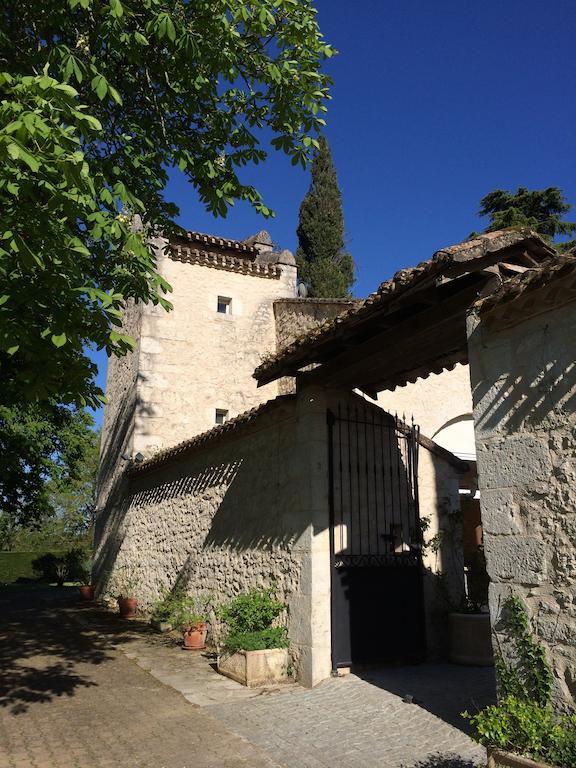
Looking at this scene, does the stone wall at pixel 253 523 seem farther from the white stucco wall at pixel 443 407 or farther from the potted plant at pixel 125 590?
the white stucco wall at pixel 443 407

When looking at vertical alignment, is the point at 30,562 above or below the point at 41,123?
below

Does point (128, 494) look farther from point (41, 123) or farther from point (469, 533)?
point (41, 123)

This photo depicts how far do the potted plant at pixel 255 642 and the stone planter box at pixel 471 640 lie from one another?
81.7 inches

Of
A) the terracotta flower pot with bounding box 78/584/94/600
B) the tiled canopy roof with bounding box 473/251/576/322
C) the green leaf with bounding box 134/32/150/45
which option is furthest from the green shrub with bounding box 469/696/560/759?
the terracotta flower pot with bounding box 78/584/94/600

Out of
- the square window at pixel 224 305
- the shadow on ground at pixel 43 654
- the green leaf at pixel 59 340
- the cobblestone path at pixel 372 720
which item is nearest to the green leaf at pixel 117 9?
the green leaf at pixel 59 340

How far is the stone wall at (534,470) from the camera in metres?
3.76

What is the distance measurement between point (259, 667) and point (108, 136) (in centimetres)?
582

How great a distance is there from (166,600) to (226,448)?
311 centimetres

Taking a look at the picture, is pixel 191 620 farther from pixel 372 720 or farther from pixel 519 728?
pixel 519 728

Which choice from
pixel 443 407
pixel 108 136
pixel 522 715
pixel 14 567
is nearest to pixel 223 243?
pixel 443 407

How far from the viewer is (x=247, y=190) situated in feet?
21.7

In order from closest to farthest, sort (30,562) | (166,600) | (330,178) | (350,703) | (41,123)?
1. (41,123)
2. (350,703)
3. (166,600)
4. (330,178)
5. (30,562)

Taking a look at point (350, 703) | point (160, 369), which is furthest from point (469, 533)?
point (160, 369)

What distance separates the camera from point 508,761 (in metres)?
3.33
